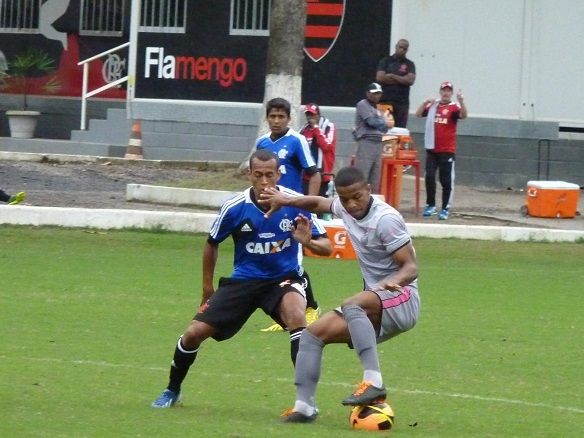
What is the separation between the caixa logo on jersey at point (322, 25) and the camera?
2578 cm

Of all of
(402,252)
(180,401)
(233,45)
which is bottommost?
(180,401)

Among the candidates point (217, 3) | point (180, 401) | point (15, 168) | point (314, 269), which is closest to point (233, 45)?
point (217, 3)

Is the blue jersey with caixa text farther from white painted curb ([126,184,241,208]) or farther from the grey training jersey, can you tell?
white painted curb ([126,184,241,208])

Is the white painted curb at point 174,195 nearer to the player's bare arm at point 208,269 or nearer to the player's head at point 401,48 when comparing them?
the player's head at point 401,48

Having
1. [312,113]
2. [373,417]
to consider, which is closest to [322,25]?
[312,113]

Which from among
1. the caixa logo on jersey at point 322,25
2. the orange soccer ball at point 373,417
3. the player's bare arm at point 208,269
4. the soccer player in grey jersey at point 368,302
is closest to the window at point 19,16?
the caixa logo on jersey at point 322,25

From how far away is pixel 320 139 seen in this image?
19.2 meters

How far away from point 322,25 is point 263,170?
17371 millimetres

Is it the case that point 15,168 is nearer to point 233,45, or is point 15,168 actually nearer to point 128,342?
point 233,45

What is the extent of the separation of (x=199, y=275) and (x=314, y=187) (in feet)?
10.1

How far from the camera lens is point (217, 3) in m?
27.0

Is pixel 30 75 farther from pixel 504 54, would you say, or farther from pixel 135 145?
pixel 504 54

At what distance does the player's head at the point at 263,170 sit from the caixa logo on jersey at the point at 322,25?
1711cm

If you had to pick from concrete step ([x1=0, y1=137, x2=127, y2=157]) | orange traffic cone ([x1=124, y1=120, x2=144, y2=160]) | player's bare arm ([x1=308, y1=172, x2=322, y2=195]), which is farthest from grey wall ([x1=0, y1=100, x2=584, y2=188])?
player's bare arm ([x1=308, y1=172, x2=322, y2=195])
